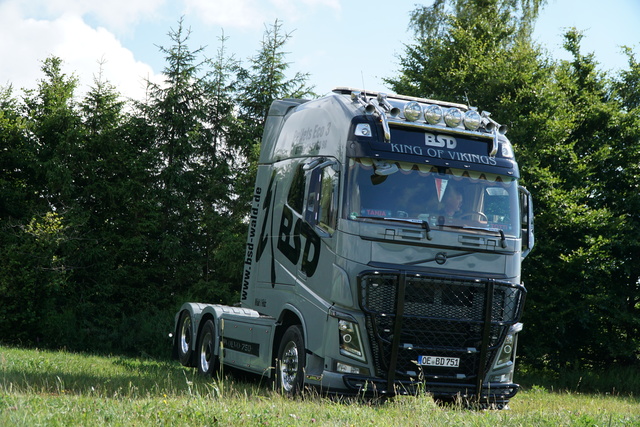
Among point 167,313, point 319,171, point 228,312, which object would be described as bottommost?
point 167,313

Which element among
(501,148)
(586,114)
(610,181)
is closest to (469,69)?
(586,114)

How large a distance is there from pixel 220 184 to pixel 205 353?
16723 millimetres

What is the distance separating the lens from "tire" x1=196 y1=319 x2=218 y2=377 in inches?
488

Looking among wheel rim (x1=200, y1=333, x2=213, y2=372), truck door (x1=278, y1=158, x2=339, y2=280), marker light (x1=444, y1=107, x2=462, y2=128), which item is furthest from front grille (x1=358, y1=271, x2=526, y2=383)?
wheel rim (x1=200, y1=333, x2=213, y2=372)

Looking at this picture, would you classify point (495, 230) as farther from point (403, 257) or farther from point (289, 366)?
point (289, 366)

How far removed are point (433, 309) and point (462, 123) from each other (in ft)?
8.58

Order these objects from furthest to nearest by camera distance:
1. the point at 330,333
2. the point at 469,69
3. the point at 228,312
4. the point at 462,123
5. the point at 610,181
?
the point at 469,69 < the point at 610,181 < the point at 228,312 < the point at 462,123 < the point at 330,333

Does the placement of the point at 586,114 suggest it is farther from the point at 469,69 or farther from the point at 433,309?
the point at 433,309

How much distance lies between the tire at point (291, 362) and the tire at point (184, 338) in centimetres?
397

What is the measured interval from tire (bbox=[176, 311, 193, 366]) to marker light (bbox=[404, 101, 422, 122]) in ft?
20.7

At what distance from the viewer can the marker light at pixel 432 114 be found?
32.3 ft

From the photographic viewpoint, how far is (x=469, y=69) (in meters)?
25.8

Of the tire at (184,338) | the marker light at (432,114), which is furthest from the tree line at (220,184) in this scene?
the marker light at (432,114)

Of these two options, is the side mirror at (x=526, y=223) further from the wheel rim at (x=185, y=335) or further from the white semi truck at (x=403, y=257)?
the wheel rim at (x=185, y=335)
